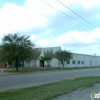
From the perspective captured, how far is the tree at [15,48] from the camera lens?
48.9m

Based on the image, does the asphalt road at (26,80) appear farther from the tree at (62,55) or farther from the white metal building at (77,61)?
the white metal building at (77,61)

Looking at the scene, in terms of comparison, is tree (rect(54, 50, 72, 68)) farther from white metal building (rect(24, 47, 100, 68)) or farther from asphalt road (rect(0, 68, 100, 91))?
asphalt road (rect(0, 68, 100, 91))

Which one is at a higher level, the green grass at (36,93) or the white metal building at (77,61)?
the white metal building at (77,61)

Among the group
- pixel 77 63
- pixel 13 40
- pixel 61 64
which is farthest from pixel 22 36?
pixel 77 63

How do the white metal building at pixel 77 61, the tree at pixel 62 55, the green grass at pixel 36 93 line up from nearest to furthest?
the green grass at pixel 36 93 < the tree at pixel 62 55 < the white metal building at pixel 77 61

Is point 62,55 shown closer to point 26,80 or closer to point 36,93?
point 26,80

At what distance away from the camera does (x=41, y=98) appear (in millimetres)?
11195

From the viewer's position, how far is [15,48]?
49062 mm

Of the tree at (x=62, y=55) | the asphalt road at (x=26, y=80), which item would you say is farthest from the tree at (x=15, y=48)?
the tree at (x=62, y=55)

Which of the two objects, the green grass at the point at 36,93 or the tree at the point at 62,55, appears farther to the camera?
the tree at the point at 62,55

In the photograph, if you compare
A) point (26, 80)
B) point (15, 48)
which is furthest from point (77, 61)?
point (26, 80)

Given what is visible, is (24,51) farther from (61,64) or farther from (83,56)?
(83,56)

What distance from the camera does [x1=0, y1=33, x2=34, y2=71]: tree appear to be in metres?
48.9

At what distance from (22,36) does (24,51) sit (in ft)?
10.5
